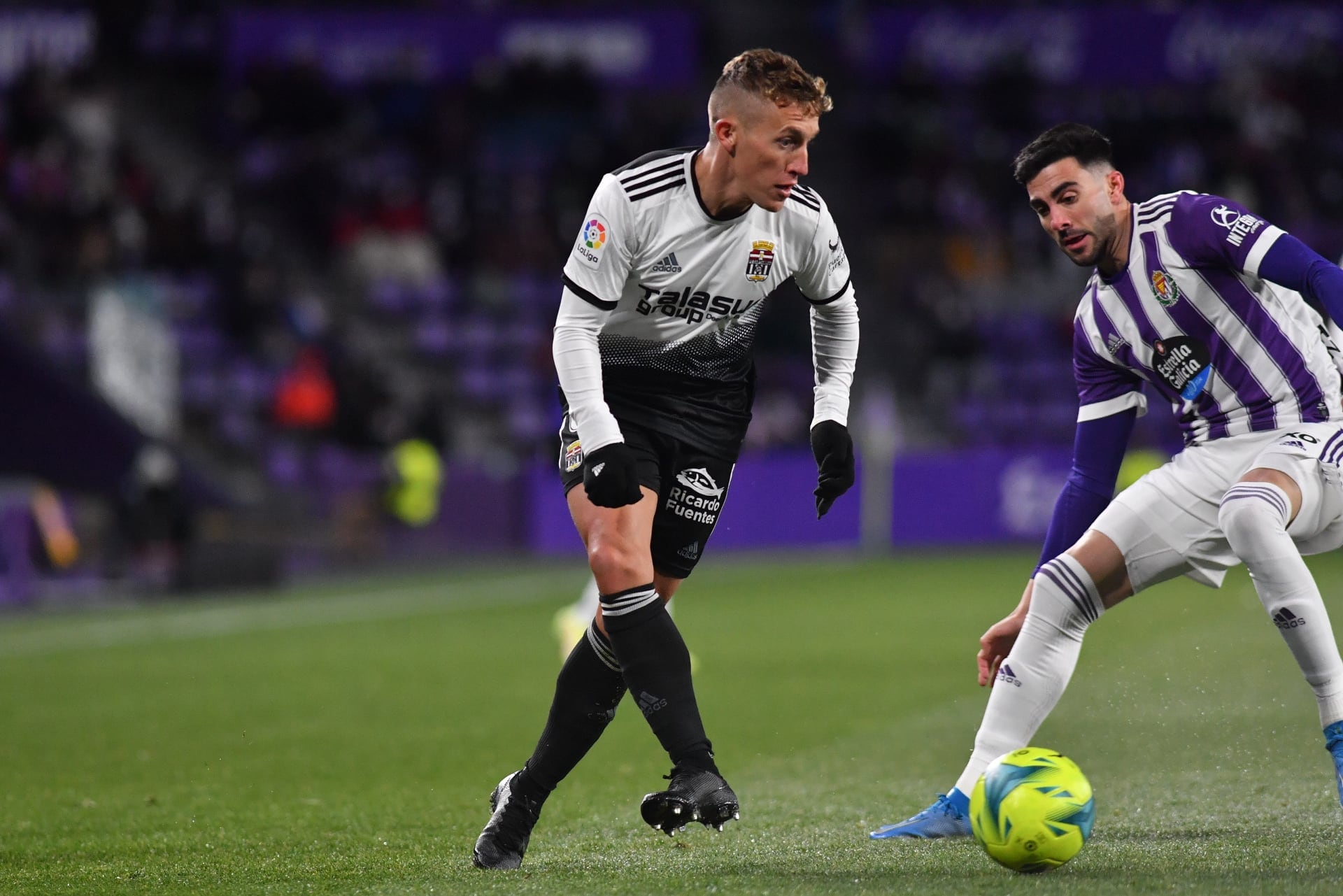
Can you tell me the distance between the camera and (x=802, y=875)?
4.28 m

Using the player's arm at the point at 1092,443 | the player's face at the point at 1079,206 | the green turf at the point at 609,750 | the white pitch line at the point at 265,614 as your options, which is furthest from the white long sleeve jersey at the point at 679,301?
the white pitch line at the point at 265,614

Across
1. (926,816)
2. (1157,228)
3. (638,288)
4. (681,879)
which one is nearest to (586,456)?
(638,288)

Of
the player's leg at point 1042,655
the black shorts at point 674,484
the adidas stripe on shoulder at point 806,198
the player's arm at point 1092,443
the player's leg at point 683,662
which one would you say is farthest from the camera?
the player's arm at point 1092,443

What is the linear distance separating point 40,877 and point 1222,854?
3.17m

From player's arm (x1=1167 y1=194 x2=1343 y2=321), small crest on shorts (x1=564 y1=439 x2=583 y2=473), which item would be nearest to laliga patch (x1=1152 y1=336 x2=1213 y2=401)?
player's arm (x1=1167 y1=194 x2=1343 y2=321)

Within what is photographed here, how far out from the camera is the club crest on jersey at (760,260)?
4688 mm

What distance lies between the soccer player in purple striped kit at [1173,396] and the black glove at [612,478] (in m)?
1.35

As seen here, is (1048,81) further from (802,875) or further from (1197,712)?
(802,875)

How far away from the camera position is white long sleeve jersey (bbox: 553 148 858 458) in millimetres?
4508

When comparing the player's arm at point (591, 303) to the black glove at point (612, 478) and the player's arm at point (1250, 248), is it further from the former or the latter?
the player's arm at point (1250, 248)

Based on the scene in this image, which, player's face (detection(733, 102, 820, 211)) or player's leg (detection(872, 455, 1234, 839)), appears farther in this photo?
player's leg (detection(872, 455, 1234, 839))

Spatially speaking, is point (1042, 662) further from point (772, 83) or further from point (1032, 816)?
point (772, 83)

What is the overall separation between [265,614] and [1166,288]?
30.3 ft

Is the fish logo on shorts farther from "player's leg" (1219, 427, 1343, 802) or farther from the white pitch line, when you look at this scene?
the white pitch line
